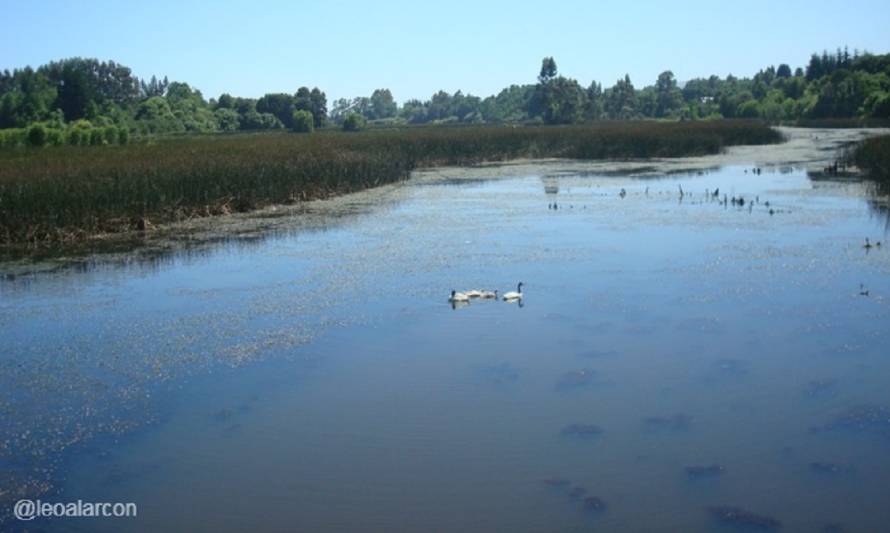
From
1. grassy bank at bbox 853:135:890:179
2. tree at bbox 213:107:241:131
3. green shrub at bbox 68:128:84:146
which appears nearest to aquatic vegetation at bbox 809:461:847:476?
grassy bank at bbox 853:135:890:179

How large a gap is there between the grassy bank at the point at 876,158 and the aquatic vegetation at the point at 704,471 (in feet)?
53.3

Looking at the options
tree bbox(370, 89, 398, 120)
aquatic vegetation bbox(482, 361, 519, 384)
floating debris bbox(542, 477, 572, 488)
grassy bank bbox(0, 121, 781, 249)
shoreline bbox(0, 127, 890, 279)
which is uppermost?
tree bbox(370, 89, 398, 120)

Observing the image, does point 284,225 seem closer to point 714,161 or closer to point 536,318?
point 536,318

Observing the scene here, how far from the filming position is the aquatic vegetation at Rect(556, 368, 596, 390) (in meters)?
7.12

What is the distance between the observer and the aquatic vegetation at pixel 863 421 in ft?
19.8

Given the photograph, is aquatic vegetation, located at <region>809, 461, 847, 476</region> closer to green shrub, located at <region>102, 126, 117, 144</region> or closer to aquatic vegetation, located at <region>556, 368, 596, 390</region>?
aquatic vegetation, located at <region>556, 368, 596, 390</region>

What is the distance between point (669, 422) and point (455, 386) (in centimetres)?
176

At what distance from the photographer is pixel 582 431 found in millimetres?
6172

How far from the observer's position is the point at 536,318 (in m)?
9.16

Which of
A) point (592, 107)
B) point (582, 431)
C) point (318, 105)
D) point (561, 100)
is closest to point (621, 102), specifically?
point (592, 107)

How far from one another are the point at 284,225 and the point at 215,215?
7.15 ft

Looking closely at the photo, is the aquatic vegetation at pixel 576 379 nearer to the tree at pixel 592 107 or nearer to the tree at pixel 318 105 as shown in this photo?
the tree at pixel 318 105

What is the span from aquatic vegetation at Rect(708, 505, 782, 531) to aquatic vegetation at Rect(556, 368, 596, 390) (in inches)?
87.0

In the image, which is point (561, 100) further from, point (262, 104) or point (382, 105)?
→ point (382, 105)
